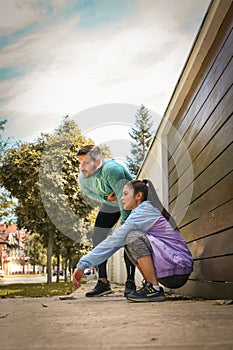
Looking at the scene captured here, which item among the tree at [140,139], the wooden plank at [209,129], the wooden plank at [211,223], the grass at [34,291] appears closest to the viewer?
the wooden plank at [211,223]

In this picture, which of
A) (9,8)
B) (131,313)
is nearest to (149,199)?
(131,313)

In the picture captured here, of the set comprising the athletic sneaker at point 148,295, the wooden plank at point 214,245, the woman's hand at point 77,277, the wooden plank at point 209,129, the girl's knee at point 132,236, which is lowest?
the athletic sneaker at point 148,295

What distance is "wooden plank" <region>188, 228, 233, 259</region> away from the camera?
3.20 metres

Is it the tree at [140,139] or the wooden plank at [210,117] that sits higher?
the tree at [140,139]

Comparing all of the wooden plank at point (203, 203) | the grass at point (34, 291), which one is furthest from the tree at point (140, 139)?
the wooden plank at point (203, 203)

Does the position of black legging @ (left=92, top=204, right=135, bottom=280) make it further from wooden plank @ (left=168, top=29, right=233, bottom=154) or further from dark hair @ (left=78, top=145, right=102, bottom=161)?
wooden plank @ (left=168, top=29, right=233, bottom=154)

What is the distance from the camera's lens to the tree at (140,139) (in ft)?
140

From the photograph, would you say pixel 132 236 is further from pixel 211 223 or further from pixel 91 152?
pixel 91 152

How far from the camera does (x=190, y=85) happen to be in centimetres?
465

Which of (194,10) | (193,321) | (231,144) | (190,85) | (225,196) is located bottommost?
(193,321)

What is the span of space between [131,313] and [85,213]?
54.2 ft

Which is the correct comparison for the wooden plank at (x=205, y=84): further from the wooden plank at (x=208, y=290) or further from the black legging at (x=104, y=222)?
the wooden plank at (x=208, y=290)

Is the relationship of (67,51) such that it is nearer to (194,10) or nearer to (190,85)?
(194,10)

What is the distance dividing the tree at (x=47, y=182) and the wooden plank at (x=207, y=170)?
44.1ft
